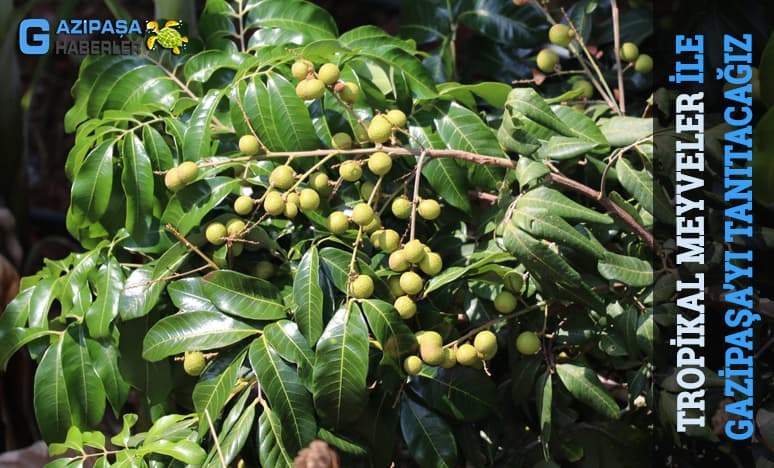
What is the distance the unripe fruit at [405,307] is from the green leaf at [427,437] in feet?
0.38

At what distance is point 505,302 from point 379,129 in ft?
0.79

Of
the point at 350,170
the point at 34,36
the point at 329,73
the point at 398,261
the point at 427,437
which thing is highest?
the point at 34,36

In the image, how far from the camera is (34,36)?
186cm

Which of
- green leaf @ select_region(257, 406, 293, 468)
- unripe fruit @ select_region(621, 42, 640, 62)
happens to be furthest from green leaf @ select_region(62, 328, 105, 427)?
unripe fruit @ select_region(621, 42, 640, 62)

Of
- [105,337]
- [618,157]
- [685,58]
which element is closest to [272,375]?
[105,337]

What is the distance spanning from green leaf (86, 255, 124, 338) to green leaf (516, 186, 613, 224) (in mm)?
496

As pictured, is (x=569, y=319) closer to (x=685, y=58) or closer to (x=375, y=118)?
(x=375, y=118)

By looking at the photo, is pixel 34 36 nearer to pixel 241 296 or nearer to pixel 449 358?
pixel 241 296

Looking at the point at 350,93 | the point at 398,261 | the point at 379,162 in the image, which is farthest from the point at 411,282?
the point at 350,93

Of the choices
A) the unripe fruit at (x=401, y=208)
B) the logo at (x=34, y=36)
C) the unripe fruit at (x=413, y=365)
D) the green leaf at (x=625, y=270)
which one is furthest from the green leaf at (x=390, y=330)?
the logo at (x=34, y=36)

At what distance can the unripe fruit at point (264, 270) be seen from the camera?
3.41ft

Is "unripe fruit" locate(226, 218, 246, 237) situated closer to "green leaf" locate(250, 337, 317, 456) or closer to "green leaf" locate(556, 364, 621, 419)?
"green leaf" locate(250, 337, 317, 456)

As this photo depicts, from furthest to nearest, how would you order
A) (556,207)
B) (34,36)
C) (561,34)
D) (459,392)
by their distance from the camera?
(34,36)
(561,34)
(459,392)
(556,207)

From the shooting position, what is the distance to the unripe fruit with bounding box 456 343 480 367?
3.02 feet
